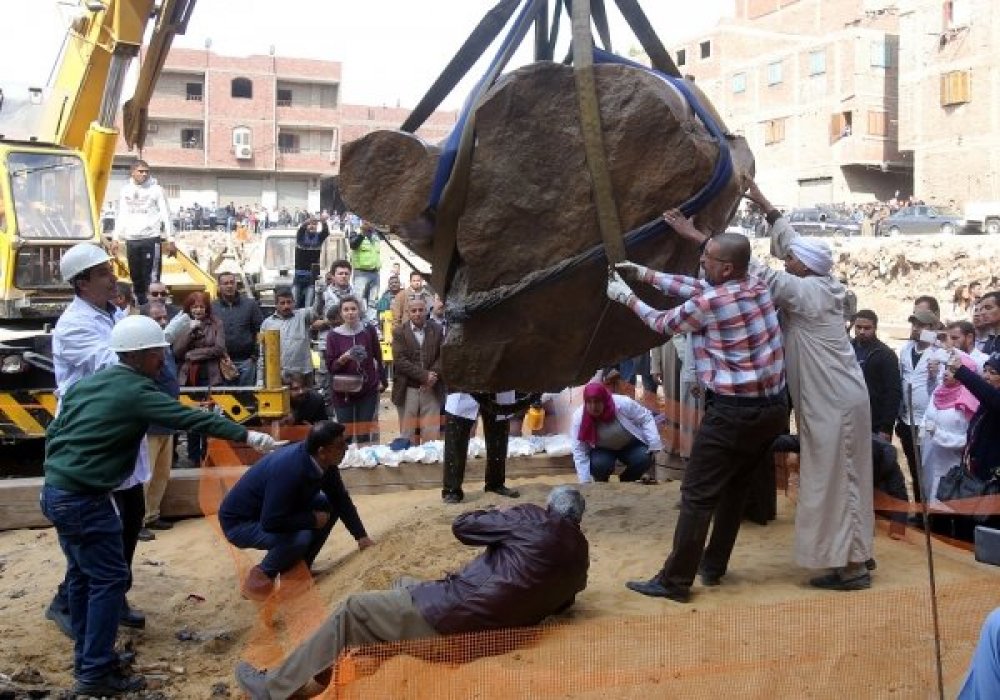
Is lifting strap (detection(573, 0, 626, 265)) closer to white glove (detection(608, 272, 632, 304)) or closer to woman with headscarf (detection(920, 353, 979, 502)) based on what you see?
white glove (detection(608, 272, 632, 304))

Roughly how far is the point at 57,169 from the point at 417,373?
3640 mm

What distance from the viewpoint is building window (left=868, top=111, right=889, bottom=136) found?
4075cm

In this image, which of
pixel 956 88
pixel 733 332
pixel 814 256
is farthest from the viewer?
pixel 956 88

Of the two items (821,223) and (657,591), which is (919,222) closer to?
(821,223)

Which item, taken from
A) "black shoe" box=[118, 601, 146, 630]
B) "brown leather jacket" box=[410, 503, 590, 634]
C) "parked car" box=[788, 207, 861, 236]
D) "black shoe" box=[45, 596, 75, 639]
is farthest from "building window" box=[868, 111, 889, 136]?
"black shoe" box=[45, 596, 75, 639]

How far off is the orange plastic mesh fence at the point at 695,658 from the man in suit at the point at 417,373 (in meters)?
4.37

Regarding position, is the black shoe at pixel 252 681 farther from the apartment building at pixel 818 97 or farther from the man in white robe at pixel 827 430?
the apartment building at pixel 818 97

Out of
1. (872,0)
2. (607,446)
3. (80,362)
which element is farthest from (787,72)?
(80,362)

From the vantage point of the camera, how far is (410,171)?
13.3 ft

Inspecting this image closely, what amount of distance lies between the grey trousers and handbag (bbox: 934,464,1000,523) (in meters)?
3.36

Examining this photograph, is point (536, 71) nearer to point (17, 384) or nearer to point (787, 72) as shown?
point (17, 384)

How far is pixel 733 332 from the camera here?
4.39 meters

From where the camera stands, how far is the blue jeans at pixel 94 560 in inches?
180

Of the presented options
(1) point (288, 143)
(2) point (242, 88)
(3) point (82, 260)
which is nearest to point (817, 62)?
(1) point (288, 143)
